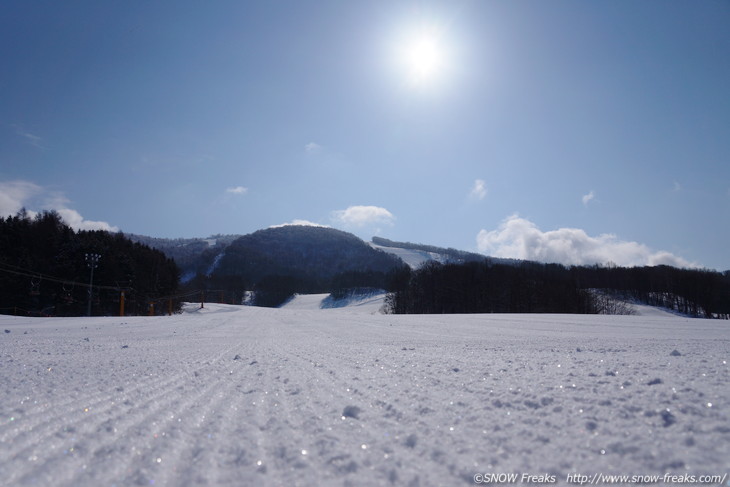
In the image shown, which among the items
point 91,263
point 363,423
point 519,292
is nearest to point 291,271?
point 519,292

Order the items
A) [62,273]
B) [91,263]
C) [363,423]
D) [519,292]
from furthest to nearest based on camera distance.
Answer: [519,292]
[62,273]
[91,263]
[363,423]

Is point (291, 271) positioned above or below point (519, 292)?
above

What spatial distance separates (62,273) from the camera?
4509 centimetres

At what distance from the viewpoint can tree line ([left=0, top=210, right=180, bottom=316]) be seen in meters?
42.2

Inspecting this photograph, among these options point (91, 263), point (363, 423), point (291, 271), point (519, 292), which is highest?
point (291, 271)

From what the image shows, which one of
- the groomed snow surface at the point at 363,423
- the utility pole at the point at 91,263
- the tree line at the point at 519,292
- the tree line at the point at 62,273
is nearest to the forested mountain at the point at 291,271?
the tree line at the point at 519,292

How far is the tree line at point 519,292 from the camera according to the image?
202ft

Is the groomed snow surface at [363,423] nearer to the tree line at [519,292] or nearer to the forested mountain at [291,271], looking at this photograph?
the tree line at [519,292]

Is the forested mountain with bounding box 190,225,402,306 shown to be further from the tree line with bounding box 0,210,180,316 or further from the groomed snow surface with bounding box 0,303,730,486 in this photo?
the groomed snow surface with bounding box 0,303,730,486

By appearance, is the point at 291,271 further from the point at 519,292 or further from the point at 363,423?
the point at 363,423

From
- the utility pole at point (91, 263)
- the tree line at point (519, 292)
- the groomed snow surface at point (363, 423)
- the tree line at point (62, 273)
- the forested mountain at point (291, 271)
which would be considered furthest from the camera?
the forested mountain at point (291, 271)

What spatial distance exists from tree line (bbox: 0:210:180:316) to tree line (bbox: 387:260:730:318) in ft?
141

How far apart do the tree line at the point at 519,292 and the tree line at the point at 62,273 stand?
1689 inches

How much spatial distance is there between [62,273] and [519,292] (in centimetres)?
6651
